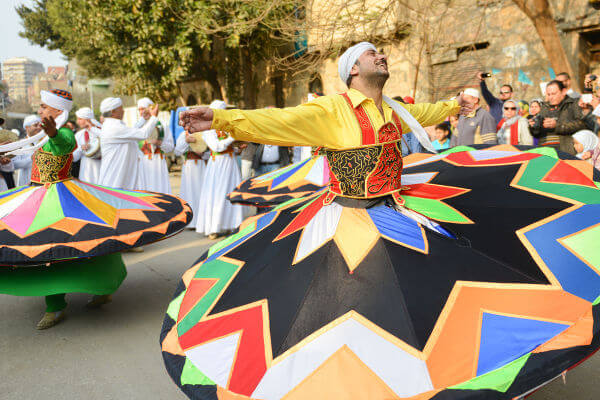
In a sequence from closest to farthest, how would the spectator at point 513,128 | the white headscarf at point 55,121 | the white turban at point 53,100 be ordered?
the white headscarf at point 55,121 < the white turban at point 53,100 < the spectator at point 513,128

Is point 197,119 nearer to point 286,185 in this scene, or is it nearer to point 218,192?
point 286,185

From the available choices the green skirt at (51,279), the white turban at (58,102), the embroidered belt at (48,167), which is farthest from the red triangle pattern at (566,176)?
the white turban at (58,102)

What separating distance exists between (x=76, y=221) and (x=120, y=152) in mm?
3281

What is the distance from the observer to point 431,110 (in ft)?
10.5

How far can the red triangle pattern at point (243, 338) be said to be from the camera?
1.78 m

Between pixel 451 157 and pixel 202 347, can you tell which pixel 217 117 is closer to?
pixel 202 347

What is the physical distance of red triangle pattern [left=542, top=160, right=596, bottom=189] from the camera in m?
2.53

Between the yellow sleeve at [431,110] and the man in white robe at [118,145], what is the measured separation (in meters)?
4.03

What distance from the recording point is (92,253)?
3.47 m

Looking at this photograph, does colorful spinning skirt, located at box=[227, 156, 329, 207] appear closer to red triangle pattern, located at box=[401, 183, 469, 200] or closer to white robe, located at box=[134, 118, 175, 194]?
red triangle pattern, located at box=[401, 183, 469, 200]

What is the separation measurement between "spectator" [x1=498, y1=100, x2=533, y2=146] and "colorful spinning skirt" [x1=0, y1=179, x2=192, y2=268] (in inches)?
191

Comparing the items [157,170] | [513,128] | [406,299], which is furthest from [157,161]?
[406,299]

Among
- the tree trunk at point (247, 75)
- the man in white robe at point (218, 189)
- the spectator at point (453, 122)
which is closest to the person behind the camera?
the man in white robe at point (218, 189)

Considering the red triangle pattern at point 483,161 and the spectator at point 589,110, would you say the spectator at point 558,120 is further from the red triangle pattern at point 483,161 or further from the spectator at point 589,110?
the red triangle pattern at point 483,161
